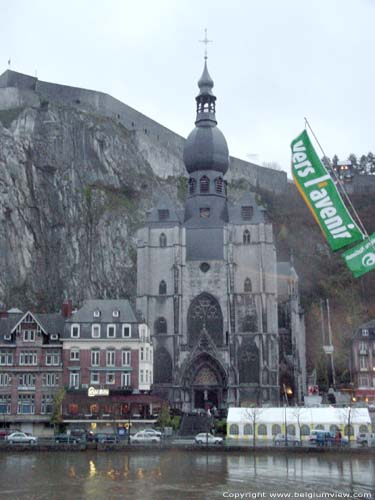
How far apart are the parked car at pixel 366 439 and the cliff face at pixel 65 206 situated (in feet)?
136

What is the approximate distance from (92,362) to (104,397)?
3.48 m

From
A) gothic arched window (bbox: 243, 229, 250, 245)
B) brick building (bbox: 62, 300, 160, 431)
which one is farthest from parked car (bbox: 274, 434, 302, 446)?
gothic arched window (bbox: 243, 229, 250, 245)

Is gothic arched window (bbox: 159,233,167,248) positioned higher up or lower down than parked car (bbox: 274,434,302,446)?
higher up

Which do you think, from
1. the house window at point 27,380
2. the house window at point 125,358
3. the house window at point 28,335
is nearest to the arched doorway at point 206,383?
the house window at point 125,358

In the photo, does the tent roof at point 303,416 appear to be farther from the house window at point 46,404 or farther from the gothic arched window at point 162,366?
the house window at point 46,404

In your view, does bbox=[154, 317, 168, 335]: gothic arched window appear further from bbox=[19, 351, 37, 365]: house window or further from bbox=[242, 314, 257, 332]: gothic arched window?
bbox=[19, 351, 37, 365]: house window

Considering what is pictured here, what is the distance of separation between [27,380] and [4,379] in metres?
1.76

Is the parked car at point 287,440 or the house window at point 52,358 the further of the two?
the house window at point 52,358

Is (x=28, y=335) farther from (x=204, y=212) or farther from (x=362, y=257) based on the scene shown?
(x=362, y=257)

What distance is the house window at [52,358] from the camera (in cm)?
5738

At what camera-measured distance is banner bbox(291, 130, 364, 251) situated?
17.7m

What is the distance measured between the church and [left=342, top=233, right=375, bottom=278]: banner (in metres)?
46.2

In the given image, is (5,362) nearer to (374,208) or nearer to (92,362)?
(92,362)

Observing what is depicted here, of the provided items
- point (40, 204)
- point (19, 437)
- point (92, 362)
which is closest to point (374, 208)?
point (40, 204)
